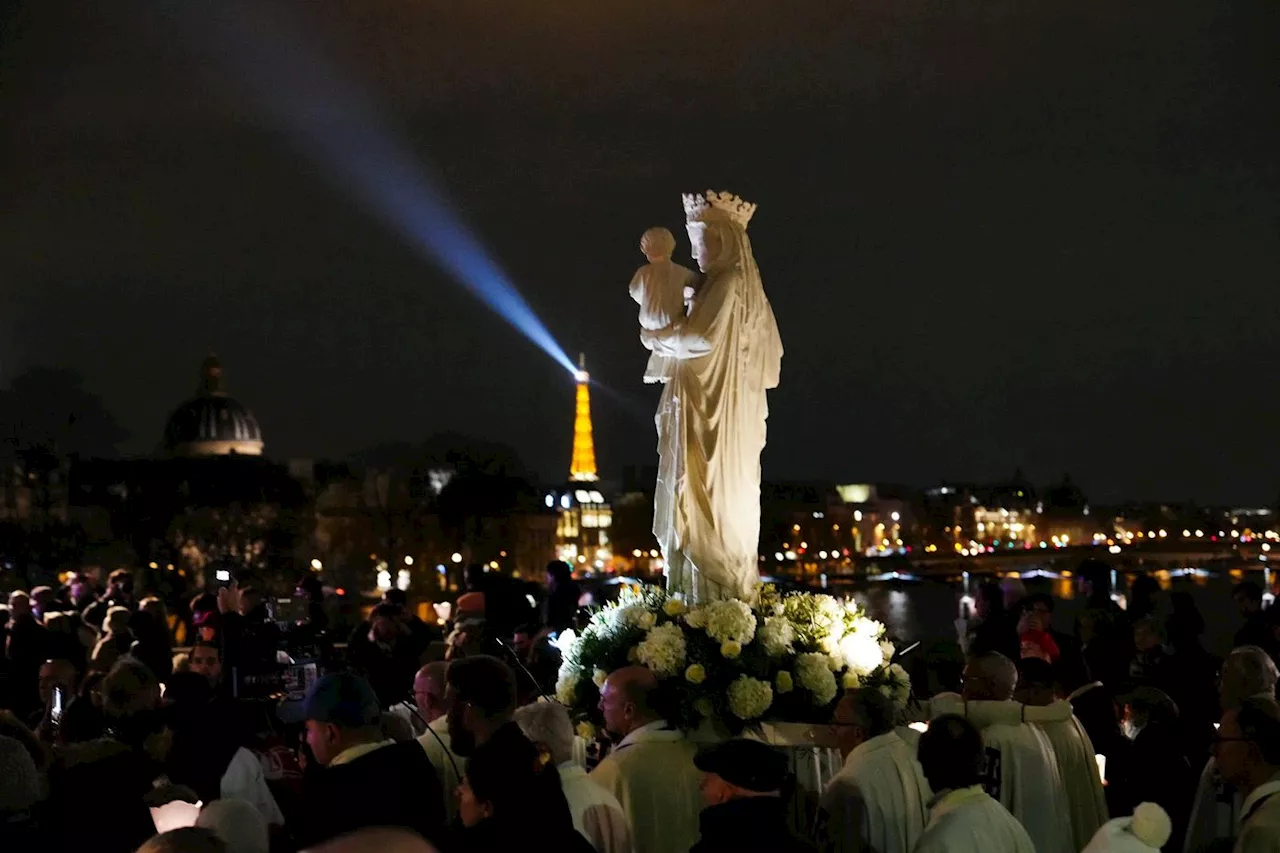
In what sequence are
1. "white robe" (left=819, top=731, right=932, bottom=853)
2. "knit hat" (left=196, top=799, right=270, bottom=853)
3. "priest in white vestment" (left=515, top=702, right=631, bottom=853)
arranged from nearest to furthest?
"knit hat" (left=196, top=799, right=270, bottom=853) → "priest in white vestment" (left=515, top=702, right=631, bottom=853) → "white robe" (left=819, top=731, right=932, bottom=853)

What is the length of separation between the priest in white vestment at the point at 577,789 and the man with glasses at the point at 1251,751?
2.46 m

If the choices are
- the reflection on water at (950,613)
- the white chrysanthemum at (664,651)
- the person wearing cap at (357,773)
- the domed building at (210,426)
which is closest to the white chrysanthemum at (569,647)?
the white chrysanthemum at (664,651)

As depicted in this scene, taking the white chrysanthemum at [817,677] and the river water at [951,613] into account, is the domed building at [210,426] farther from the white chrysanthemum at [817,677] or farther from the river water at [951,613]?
the white chrysanthemum at [817,677]

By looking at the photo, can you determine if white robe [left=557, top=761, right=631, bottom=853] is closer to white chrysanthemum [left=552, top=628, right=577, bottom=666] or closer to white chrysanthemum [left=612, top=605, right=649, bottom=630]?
white chrysanthemum [left=612, top=605, right=649, bottom=630]

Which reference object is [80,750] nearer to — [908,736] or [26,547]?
[908,736]

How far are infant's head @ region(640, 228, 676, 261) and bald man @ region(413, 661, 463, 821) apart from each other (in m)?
2.85

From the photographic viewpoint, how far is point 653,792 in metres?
7.97

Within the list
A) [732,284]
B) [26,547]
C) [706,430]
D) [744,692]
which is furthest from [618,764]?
[26,547]

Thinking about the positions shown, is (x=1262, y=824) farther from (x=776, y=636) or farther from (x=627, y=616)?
(x=627, y=616)

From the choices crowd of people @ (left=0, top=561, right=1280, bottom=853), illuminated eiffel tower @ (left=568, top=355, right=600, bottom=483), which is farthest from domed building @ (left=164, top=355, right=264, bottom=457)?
crowd of people @ (left=0, top=561, right=1280, bottom=853)

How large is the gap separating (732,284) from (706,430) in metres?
0.83

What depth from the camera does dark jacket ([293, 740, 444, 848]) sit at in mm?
5652

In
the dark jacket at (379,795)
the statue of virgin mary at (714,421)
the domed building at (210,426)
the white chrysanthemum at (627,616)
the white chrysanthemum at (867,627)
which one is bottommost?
the dark jacket at (379,795)

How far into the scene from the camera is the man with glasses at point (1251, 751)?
22.2 feet
